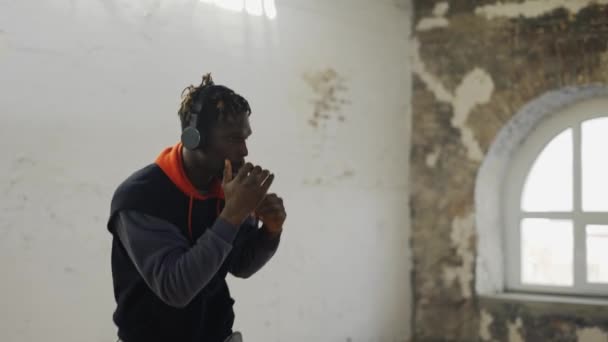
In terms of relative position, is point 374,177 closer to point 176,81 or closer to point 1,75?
point 176,81

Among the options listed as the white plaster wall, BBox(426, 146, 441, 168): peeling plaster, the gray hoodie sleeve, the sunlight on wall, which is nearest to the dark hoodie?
the gray hoodie sleeve

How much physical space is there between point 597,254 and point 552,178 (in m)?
0.53

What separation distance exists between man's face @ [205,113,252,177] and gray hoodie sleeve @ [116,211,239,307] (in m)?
0.21

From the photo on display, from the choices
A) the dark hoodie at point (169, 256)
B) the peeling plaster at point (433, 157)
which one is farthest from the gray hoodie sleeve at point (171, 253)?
the peeling plaster at point (433, 157)

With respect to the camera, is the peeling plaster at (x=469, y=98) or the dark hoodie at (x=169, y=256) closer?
the dark hoodie at (x=169, y=256)

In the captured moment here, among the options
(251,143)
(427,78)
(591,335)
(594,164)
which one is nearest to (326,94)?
(251,143)

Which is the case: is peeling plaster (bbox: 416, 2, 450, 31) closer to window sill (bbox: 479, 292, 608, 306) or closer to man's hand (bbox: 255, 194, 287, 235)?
window sill (bbox: 479, 292, 608, 306)

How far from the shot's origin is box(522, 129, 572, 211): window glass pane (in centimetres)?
514

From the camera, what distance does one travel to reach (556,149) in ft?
17.0

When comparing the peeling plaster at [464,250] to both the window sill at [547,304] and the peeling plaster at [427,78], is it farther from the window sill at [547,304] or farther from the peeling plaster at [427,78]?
the peeling plaster at [427,78]

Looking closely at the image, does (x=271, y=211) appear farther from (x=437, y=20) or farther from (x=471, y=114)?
(x=437, y=20)

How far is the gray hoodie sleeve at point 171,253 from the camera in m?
1.82

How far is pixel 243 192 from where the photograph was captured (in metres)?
1.93

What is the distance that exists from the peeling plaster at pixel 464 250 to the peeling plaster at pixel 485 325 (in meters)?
0.15
